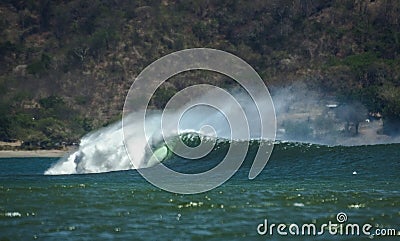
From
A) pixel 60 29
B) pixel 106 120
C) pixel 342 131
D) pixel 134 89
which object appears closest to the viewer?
pixel 342 131

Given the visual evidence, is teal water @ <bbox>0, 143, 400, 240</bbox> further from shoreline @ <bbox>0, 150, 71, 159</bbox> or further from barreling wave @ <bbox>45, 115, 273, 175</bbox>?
shoreline @ <bbox>0, 150, 71, 159</bbox>

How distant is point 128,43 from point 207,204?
122158 mm

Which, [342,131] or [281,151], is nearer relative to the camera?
[281,151]

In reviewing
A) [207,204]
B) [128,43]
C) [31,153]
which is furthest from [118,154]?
[128,43]

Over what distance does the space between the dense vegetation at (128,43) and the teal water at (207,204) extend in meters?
62.7

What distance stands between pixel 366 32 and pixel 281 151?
273 feet

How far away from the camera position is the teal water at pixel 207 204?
75.8ft

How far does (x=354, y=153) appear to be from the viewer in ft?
145

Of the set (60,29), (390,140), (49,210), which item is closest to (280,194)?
(49,210)

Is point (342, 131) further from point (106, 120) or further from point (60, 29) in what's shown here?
point (60, 29)

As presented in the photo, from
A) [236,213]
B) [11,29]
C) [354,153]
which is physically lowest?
[236,213]

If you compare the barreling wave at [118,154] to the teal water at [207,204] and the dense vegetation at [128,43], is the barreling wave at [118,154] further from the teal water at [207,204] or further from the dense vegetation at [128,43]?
the dense vegetation at [128,43]

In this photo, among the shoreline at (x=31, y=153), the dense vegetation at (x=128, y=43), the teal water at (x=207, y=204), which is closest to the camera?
the teal water at (x=207, y=204)

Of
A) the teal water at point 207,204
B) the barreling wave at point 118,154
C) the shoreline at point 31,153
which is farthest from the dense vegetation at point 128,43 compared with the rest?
the teal water at point 207,204
